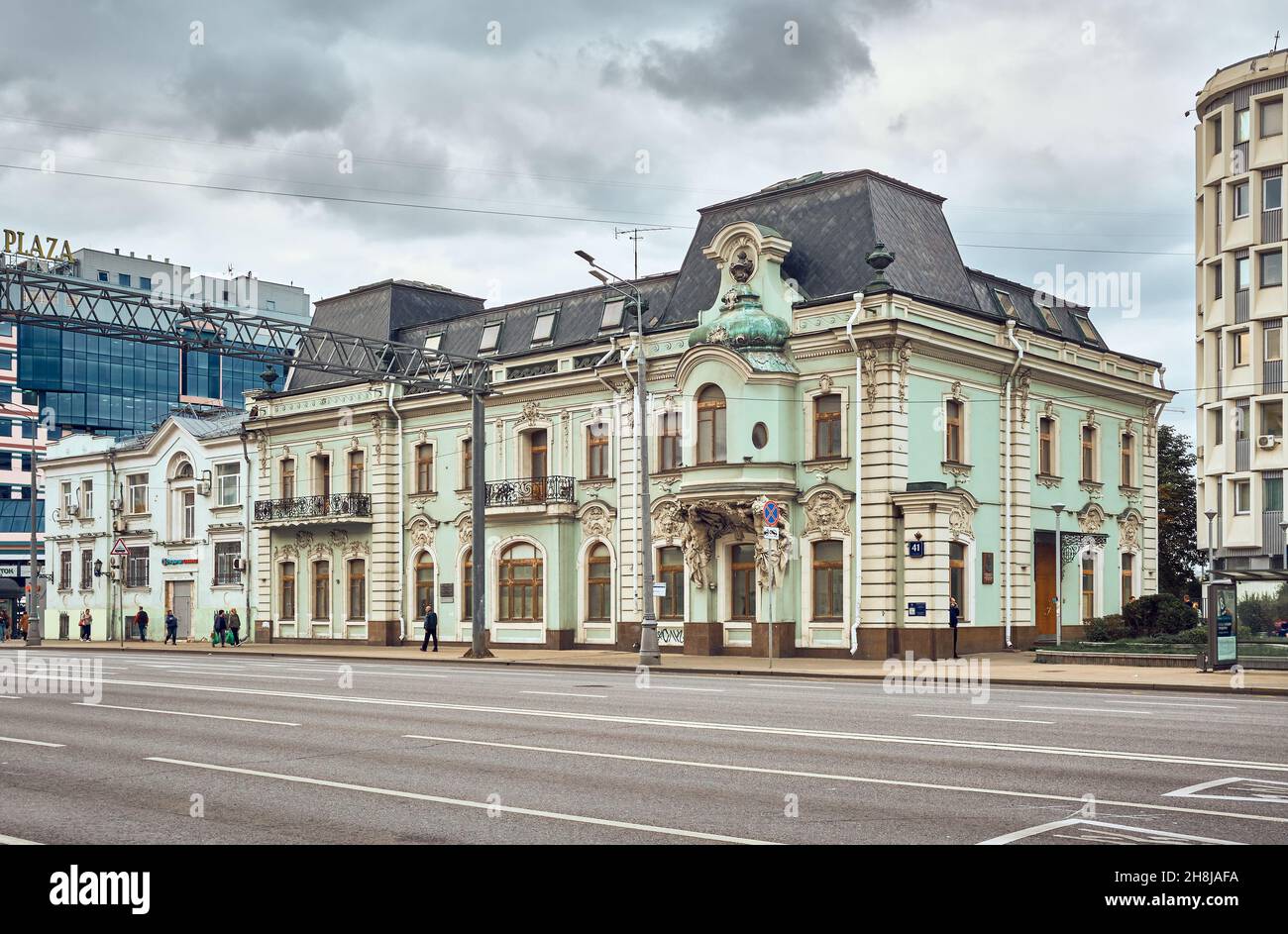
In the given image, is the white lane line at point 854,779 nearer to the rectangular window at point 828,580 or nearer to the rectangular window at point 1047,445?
the rectangular window at point 828,580

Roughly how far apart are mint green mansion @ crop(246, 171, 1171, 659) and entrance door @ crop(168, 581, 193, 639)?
11.4m

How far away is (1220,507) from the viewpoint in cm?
5684

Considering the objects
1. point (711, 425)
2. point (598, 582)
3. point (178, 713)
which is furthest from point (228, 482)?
point (178, 713)

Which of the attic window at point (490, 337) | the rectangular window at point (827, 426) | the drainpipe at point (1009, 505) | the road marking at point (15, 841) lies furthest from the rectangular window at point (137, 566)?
the road marking at point (15, 841)

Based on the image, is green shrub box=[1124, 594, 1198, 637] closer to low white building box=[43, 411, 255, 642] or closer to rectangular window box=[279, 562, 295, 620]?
rectangular window box=[279, 562, 295, 620]

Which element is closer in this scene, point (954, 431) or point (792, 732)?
point (792, 732)

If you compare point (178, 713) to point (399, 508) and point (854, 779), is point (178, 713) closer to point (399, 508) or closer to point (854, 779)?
point (854, 779)

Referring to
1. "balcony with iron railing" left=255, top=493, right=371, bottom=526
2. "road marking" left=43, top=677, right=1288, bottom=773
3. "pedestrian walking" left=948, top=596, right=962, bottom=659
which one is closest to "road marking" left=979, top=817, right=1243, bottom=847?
"road marking" left=43, top=677, right=1288, bottom=773

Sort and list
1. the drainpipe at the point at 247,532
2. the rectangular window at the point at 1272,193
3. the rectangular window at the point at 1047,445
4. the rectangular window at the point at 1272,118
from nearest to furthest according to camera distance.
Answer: the rectangular window at the point at 1047,445
the drainpipe at the point at 247,532
the rectangular window at the point at 1272,118
the rectangular window at the point at 1272,193

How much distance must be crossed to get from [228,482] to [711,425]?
25.9 metres

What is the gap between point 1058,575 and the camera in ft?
127

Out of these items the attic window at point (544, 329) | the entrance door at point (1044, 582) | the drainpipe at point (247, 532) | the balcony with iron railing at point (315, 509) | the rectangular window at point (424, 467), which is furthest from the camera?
the drainpipe at point (247, 532)

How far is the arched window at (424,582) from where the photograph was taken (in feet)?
155

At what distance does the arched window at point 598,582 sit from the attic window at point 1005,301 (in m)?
13.9
